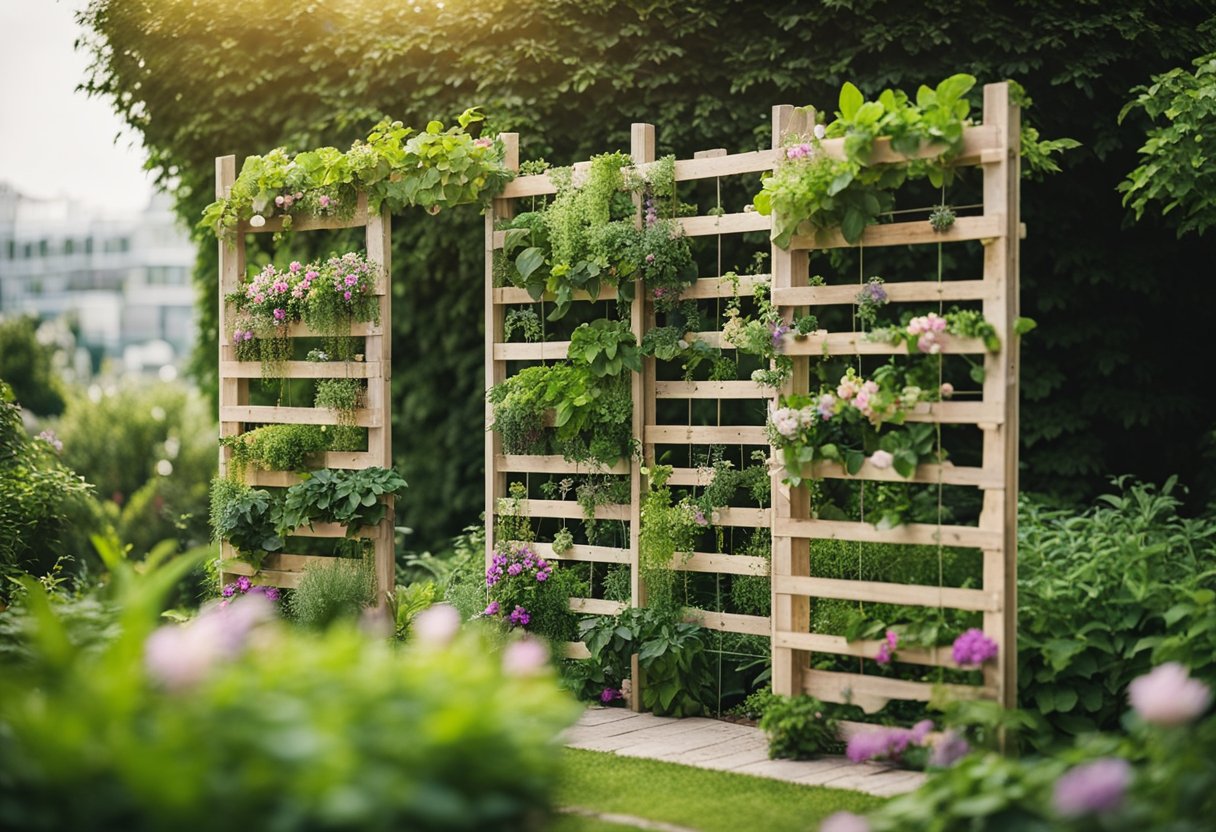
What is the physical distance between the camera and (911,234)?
4.68 m

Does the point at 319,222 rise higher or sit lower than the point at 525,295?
higher

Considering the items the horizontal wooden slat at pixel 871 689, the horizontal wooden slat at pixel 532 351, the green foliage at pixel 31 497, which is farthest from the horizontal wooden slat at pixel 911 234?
the green foliage at pixel 31 497

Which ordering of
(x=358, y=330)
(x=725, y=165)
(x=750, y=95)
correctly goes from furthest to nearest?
(x=750, y=95) → (x=358, y=330) → (x=725, y=165)

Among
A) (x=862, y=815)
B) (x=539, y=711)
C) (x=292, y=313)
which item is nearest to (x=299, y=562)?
(x=292, y=313)

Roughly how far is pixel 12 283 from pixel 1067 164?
84.6 metres

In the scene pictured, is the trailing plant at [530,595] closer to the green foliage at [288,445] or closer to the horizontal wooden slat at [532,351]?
the horizontal wooden slat at [532,351]

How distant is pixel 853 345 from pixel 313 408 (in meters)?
2.93

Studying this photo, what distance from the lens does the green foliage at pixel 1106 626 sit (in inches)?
172

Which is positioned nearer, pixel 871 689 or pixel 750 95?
pixel 871 689

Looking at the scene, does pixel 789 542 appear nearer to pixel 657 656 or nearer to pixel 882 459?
pixel 882 459

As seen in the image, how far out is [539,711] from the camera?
8.49 feet

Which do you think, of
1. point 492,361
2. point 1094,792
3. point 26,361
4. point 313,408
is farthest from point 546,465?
point 26,361

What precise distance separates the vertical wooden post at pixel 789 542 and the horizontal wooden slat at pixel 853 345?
3.3 inches

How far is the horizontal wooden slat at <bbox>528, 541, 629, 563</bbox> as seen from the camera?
18.9ft
